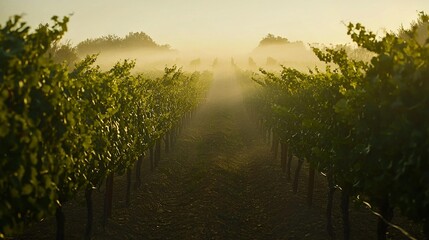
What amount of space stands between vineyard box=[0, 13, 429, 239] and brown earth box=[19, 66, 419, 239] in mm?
72

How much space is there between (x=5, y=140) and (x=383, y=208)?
669cm

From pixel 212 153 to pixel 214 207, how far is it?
9.41 metres

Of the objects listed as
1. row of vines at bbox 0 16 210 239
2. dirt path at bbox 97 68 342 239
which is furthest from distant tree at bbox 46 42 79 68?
row of vines at bbox 0 16 210 239

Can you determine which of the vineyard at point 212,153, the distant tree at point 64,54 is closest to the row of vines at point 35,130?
the vineyard at point 212,153

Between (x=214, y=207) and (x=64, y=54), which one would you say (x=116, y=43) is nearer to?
(x=64, y=54)

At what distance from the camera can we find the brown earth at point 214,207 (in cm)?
1361

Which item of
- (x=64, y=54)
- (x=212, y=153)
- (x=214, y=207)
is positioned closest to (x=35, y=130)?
(x=214, y=207)

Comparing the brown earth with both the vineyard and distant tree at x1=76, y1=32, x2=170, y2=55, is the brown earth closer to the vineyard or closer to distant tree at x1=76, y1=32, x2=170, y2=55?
the vineyard

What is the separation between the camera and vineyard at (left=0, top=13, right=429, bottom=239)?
6.09 metres

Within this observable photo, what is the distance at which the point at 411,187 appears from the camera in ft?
21.1

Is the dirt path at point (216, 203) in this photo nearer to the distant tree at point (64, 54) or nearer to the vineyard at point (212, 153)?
the vineyard at point (212, 153)

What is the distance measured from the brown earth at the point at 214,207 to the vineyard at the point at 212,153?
0.23ft

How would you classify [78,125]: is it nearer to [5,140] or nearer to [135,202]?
[5,140]

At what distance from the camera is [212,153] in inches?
982
